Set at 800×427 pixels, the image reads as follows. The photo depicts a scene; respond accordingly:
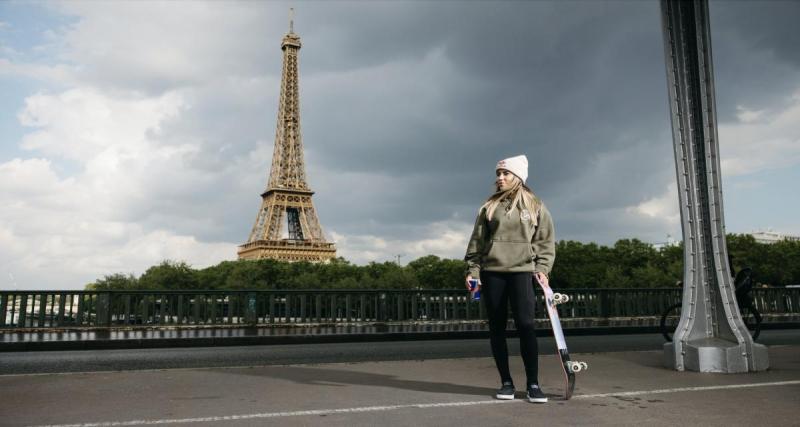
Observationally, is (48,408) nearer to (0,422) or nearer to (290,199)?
(0,422)

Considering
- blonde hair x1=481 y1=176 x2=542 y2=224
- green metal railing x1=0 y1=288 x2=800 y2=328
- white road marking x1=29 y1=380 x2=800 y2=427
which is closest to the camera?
white road marking x1=29 y1=380 x2=800 y2=427

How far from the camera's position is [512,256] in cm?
488

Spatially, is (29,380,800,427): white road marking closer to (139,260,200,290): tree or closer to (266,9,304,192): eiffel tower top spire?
(139,260,200,290): tree

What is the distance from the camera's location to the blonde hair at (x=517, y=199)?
4.96 m

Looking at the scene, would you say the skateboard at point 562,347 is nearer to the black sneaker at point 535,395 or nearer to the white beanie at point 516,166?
the black sneaker at point 535,395

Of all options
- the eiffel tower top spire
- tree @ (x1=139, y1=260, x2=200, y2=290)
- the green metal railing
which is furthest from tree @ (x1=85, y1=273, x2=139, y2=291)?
the green metal railing

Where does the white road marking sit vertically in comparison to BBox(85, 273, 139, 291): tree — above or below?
below

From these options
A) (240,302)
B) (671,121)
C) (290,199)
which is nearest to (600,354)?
(671,121)

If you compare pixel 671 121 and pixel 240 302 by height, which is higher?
pixel 671 121

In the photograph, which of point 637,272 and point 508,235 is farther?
point 637,272

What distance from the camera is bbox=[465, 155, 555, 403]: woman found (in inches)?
192

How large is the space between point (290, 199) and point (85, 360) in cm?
7152

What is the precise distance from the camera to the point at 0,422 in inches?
171

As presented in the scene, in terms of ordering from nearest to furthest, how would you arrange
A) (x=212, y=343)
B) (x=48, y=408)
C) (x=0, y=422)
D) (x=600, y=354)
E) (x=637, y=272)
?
1. (x=0, y=422)
2. (x=48, y=408)
3. (x=600, y=354)
4. (x=212, y=343)
5. (x=637, y=272)
